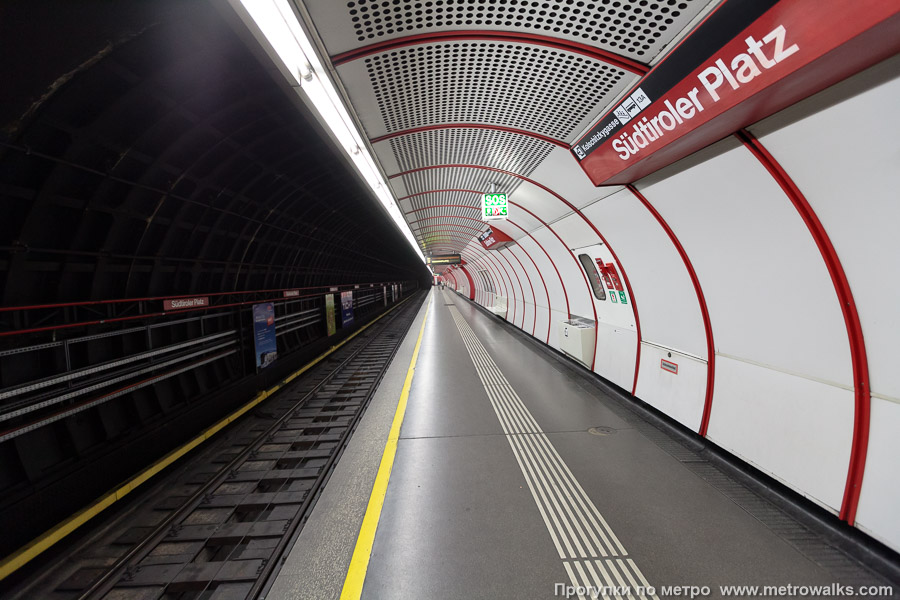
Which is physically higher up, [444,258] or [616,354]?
[444,258]

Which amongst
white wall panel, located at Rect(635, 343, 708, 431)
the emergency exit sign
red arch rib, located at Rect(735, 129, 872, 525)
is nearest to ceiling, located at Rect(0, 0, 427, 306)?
the emergency exit sign

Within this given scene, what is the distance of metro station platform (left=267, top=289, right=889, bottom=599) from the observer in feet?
7.48

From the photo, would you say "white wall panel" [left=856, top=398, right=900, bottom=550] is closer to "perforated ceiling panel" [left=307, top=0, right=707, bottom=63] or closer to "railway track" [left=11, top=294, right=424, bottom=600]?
"perforated ceiling panel" [left=307, top=0, right=707, bottom=63]

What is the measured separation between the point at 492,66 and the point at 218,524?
4823 millimetres

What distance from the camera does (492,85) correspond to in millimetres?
3234

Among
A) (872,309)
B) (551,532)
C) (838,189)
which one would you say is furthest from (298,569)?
(838,189)

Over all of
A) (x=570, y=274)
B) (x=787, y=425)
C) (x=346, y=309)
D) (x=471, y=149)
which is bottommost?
(x=787, y=425)

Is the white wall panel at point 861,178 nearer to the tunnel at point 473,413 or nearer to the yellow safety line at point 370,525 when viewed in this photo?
the tunnel at point 473,413

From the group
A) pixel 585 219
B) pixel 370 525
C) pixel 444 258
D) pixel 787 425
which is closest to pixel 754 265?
pixel 787 425

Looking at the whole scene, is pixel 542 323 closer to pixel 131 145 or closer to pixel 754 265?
pixel 754 265

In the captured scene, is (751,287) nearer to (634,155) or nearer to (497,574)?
(634,155)

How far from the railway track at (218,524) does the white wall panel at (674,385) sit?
4.44 meters

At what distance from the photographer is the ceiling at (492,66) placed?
232 centimetres

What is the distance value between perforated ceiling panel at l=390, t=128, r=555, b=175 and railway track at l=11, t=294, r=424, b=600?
417cm
